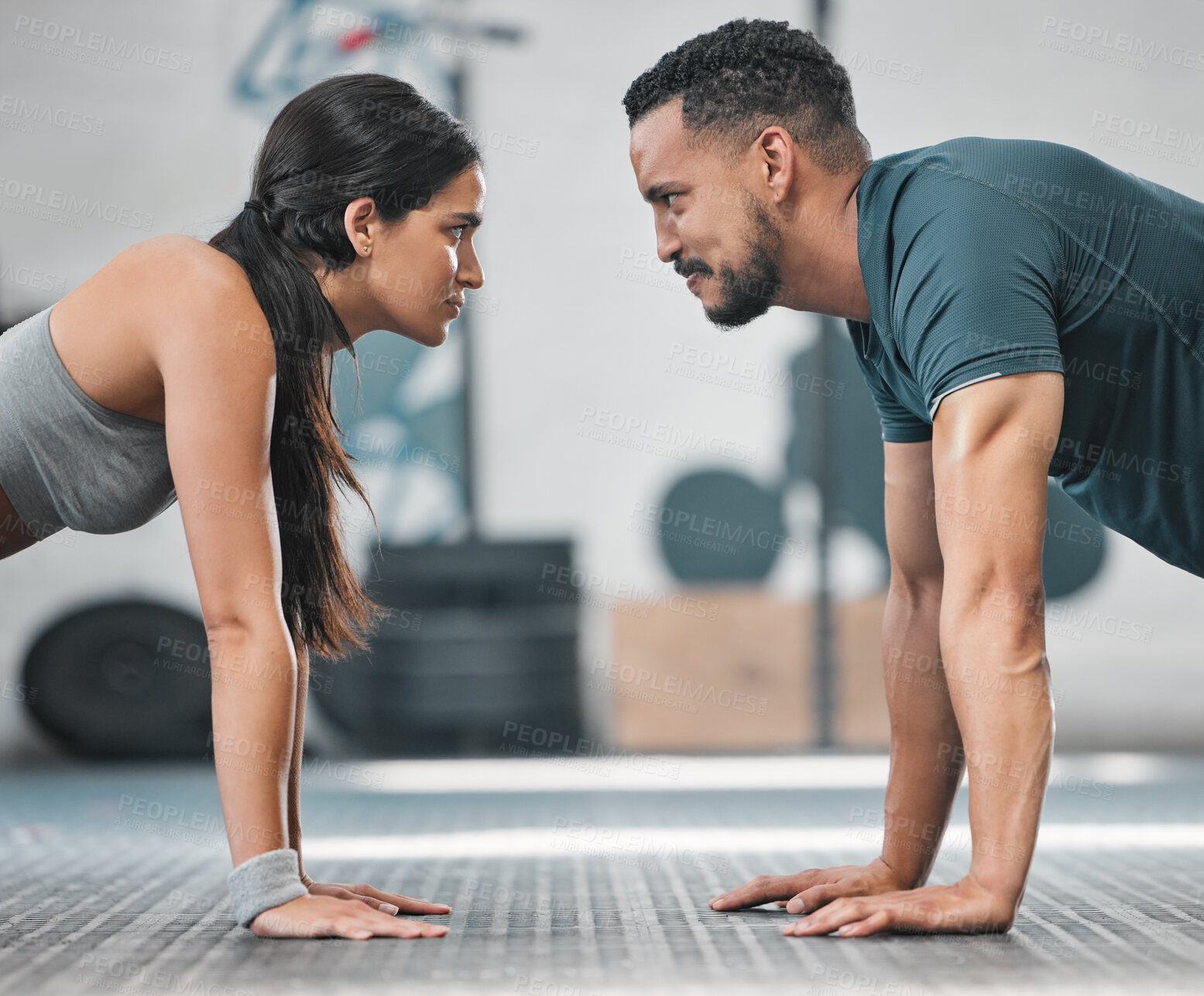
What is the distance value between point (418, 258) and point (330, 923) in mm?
726

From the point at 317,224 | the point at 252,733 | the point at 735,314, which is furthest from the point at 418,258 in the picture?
the point at 252,733

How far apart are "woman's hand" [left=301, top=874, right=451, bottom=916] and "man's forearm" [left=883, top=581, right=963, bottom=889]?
20.3 inches

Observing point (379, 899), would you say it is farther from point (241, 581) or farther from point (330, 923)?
point (241, 581)

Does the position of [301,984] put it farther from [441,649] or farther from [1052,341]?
[441,649]

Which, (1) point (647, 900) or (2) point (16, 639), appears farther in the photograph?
(2) point (16, 639)

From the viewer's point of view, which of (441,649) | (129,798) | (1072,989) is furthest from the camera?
(441,649)

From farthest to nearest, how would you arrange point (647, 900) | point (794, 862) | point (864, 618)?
point (864, 618) → point (794, 862) → point (647, 900)

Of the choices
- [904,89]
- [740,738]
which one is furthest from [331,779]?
[904,89]

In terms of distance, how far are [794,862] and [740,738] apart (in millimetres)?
1942

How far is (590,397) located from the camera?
371 centimetres

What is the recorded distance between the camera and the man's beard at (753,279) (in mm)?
1223

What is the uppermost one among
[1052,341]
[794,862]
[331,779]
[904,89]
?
[904,89]

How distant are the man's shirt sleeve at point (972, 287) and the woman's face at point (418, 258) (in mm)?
523

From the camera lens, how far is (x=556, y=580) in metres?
3.42
